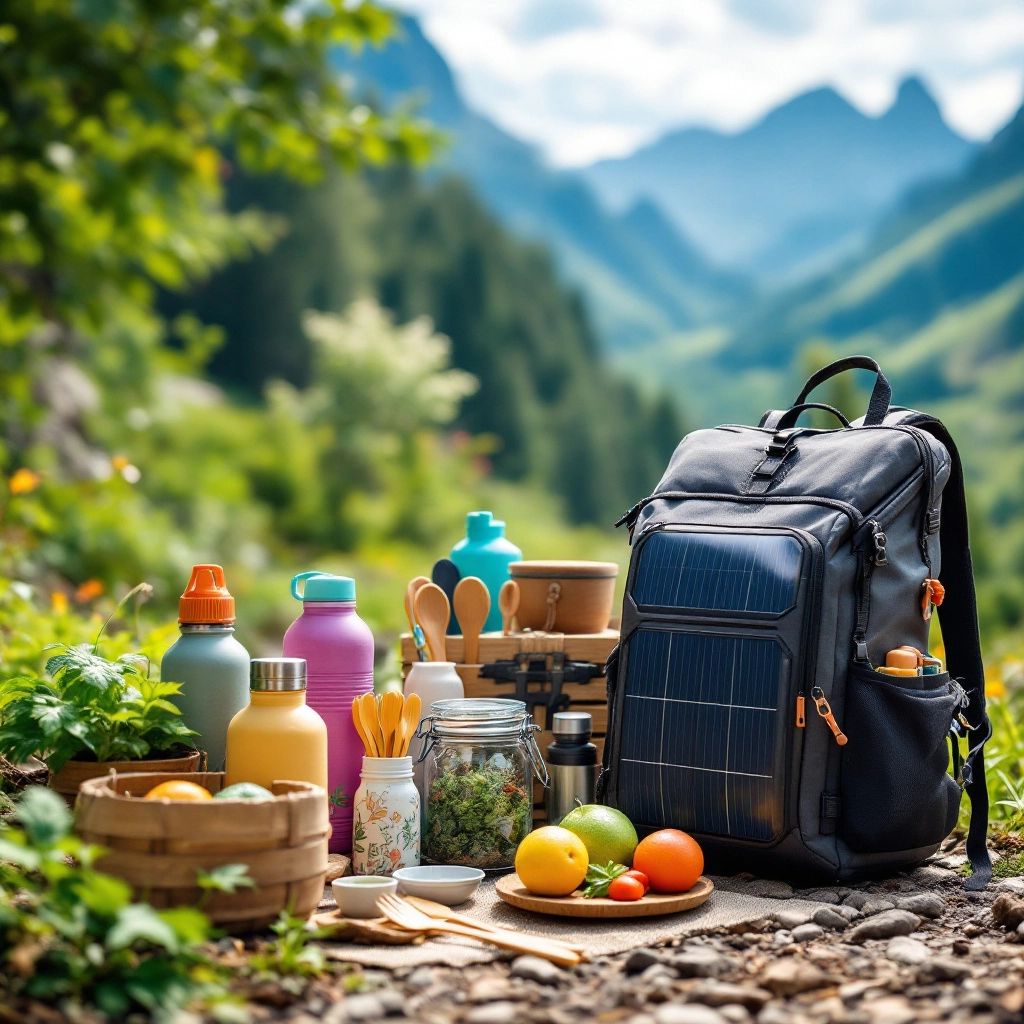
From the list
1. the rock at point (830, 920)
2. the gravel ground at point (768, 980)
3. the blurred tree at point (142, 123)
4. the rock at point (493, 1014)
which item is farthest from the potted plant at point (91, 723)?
the blurred tree at point (142, 123)

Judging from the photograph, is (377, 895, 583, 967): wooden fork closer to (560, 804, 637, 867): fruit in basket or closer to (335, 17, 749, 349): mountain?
(560, 804, 637, 867): fruit in basket

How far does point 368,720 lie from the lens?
2.84 meters

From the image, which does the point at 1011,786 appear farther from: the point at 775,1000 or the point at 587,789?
the point at 775,1000

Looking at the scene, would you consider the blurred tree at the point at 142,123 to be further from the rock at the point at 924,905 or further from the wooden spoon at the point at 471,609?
the rock at the point at 924,905

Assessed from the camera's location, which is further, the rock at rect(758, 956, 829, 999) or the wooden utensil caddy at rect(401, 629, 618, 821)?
the wooden utensil caddy at rect(401, 629, 618, 821)

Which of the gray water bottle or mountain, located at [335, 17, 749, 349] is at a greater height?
mountain, located at [335, 17, 749, 349]

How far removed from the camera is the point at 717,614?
2.90 metres

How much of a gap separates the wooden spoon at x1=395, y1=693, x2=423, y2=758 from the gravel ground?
2.01 ft

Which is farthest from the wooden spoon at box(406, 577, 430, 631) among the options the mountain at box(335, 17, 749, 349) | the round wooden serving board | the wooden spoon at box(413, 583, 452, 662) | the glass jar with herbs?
the mountain at box(335, 17, 749, 349)

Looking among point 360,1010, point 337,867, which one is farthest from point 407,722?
point 360,1010

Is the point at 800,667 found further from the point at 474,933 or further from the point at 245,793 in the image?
the point at 245,793

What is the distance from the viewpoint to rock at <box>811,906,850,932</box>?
2551mm

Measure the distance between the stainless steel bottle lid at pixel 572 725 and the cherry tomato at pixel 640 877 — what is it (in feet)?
1.61

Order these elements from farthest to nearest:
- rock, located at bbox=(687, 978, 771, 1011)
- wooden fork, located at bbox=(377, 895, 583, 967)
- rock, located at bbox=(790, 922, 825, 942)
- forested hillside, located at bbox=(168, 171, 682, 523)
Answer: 1. forested hillside, located at bbox=(168, 171, 682, 523)
2. rock, located at bbox=(790, 922, 825, 942)
3. wooden fork, located at bbox=(377, 895, 583, 967)
4. rock, located at bbox=(687, 978, 771, 1011)
